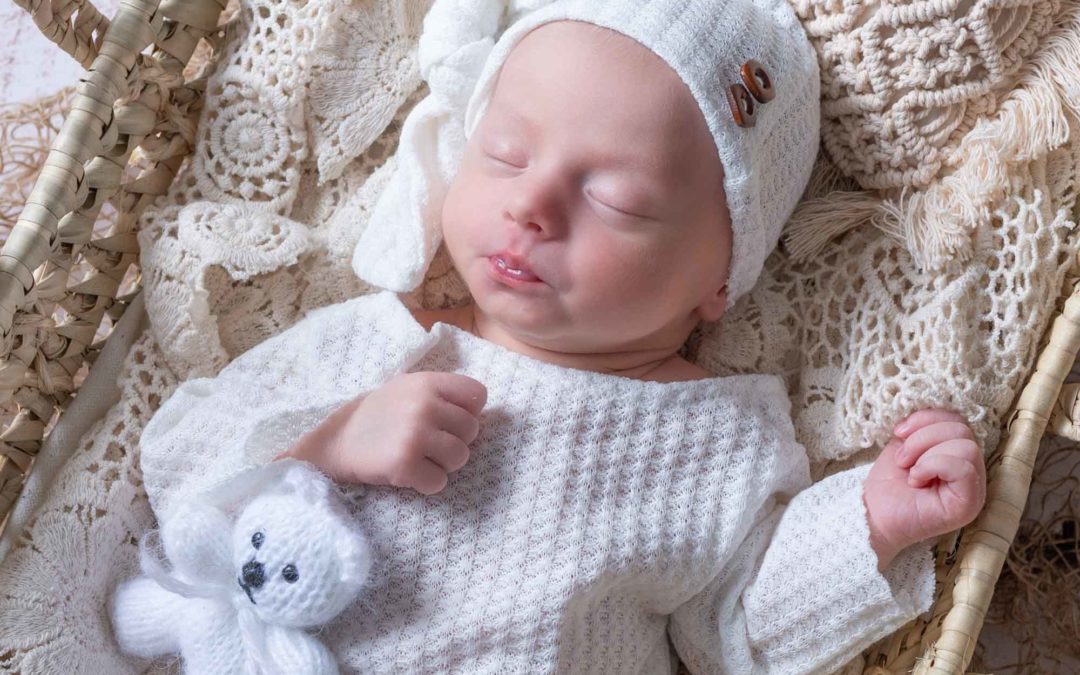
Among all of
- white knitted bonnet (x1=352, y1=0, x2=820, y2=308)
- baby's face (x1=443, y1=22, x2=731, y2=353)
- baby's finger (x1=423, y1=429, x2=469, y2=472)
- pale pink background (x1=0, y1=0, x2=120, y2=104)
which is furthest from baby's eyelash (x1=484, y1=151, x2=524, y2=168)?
pale pink background (x1=0, y1=0, x2=120, y2=104)

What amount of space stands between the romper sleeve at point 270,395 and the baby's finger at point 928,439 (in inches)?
24.4

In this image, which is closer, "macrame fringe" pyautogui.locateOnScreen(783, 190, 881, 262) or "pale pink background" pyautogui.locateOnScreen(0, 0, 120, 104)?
"macrame fringe" pyautogui.locateOnScreen(783, 190, 881, 262)

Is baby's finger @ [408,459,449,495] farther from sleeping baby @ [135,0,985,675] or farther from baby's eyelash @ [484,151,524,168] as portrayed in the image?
baby's eyelash @ [484,151,524,168]

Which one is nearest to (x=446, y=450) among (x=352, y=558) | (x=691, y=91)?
(x=352, y=558)

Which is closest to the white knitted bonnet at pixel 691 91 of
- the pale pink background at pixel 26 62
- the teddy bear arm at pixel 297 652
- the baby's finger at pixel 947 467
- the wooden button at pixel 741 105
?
the wooden button at pixel 741 105

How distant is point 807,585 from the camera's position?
136cm

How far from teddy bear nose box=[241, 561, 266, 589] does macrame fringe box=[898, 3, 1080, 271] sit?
2.97 feet

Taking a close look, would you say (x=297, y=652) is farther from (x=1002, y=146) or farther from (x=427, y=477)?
(x=1002, y=146)

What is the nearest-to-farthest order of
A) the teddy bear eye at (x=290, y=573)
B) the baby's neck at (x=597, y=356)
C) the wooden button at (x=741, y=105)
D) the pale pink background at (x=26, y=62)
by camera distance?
the teddy bear eye at (x=290, y=573)
the wooden button at (x=741, y=105)
the baby's neck at (x=597, y=356)
the pale pink background at (x=26, y=62)

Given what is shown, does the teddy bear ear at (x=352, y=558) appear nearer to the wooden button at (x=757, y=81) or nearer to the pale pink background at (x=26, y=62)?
the wooden button at (x=757, y=81)

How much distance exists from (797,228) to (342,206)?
669 mm

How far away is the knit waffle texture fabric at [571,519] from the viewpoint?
4.39 ft

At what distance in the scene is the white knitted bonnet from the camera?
135 centimetres

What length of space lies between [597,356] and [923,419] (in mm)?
423
